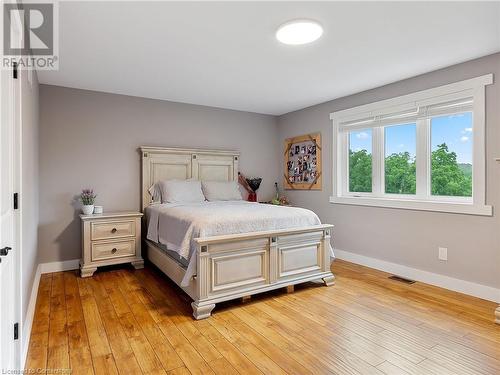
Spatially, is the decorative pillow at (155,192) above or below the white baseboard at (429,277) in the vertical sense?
above

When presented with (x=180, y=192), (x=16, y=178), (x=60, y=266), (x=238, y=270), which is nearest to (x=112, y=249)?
(x=60, y=266)

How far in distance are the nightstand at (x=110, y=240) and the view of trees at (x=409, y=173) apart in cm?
305

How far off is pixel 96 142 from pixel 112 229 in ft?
3.97

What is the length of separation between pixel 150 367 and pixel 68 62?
2901mm

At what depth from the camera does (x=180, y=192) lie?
4.18m

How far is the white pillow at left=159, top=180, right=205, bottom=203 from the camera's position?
162 inches

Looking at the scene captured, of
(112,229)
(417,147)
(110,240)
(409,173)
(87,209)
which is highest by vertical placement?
(417,147)

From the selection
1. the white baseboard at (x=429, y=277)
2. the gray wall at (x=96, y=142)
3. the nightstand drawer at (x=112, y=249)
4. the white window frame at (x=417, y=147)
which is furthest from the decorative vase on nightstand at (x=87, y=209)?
the white baseboard at (x=429, y=277)

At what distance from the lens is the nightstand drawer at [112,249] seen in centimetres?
363

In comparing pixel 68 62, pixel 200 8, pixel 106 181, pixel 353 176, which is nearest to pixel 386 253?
pixel 353 176

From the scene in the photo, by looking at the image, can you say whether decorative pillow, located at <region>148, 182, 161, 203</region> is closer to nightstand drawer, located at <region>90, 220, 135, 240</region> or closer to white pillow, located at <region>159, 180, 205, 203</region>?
white pillow, located at <region>159, 180, 205, 203</region>

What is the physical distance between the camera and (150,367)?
184 centimetres

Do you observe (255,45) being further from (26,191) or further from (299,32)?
(26,191)

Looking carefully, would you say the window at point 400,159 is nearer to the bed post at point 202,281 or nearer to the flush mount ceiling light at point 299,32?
the flush mount ceiling light at point 299,32
